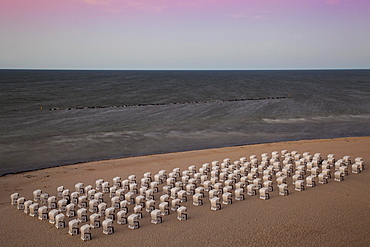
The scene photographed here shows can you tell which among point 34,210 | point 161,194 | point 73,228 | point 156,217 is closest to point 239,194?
point 161,194

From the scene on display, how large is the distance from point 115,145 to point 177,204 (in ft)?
78.6

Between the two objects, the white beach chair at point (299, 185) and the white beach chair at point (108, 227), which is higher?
the white beach chair at point (299, 185)

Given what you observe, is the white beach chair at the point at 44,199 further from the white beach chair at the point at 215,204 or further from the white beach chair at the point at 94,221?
the white beach chair at the point at 215,204

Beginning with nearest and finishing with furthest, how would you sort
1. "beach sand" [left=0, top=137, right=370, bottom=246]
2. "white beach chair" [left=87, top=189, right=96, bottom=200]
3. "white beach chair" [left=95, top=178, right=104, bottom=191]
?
"beach sand" [left=0, top=137, right=370, bottom=246] → "white beach chair" [left=87, top=189, right=96, bottom=200] → "white beach chair" [left=95, top=178, right=104, bottom=191]

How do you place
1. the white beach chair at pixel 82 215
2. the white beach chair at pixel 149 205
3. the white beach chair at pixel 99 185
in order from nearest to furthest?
the white beach chair at pixel 82 215, the white beach chair at pixel 149 205, the white beach chair at pixel 99 185

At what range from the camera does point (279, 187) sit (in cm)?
2325

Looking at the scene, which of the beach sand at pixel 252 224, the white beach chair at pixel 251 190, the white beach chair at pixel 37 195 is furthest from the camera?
the white beach chair at pixel 37 195

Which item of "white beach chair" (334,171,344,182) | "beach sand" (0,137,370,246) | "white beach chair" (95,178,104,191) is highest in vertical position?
"white beach chair" (334,171,344,182)

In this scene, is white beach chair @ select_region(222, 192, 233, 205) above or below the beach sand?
above

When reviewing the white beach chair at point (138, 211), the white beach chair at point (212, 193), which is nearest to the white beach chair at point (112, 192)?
the white beach chair at point (138, 211)

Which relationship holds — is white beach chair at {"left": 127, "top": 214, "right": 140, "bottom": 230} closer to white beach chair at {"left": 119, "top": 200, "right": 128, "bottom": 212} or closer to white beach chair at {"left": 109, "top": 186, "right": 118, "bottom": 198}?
white beach chair at {"left": 119, "top": 200, "right": 128, "bottom": 212}

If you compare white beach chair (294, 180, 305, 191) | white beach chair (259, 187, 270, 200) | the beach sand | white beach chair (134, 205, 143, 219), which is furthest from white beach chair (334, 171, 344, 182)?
white beach chair (134, 205, 143, 219)

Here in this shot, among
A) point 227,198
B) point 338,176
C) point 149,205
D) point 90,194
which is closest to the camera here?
point 149,205

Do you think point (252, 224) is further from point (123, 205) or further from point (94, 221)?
point (94, 221)
